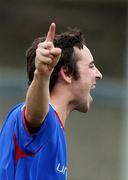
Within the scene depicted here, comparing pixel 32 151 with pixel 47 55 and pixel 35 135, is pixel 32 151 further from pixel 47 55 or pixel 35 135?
pixel 47 55

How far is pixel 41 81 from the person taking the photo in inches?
190

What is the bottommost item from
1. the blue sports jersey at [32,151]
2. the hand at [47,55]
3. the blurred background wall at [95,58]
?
the blue sports jersey at [32,151]

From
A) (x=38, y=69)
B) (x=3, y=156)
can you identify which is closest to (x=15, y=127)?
(x=3, y=156)

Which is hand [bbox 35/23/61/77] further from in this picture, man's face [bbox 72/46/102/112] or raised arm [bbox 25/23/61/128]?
man's face [bbox 72/46/102/112]

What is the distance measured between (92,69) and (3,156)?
85 cm

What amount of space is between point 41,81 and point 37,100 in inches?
4.8

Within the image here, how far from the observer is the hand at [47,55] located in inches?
185

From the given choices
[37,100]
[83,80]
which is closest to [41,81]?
[37,100]

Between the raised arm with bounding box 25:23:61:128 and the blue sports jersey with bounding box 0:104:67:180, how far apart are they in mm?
118

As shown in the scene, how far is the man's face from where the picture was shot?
5586mm

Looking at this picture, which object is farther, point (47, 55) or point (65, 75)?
point (65, 75)

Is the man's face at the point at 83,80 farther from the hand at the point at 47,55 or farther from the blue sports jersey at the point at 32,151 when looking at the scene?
the hand at the point at 47,55

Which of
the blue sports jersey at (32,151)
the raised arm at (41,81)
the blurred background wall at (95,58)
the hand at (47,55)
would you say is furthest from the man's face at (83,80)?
the blurred background wall at (95,58)

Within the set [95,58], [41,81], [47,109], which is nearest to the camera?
[41,81]
